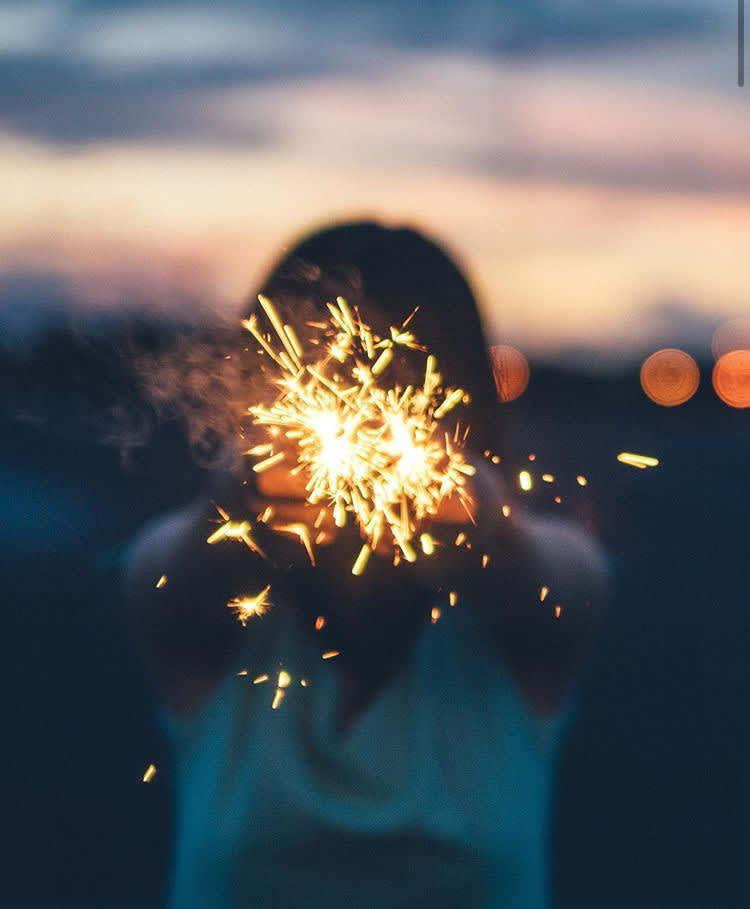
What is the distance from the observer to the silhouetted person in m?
1.30

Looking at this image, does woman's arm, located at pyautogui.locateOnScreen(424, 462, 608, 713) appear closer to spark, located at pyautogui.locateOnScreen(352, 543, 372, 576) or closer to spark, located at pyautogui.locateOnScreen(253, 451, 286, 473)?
spark, located at pyautogui.locateOnScreen(352, 543, 372, 576)

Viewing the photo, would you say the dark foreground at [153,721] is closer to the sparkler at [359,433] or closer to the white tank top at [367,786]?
the sparkler at [359,433]

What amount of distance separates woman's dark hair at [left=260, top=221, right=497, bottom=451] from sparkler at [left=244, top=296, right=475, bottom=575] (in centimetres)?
2

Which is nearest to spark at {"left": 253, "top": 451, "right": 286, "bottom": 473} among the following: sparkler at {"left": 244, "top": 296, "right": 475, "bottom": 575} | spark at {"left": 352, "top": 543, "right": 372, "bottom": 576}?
sparkler at {"left": 244, "top": 296, "right": 475, "bottom": 575}

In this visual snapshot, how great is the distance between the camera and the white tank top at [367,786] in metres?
1.29

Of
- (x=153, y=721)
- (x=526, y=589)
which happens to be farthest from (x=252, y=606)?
(x=153, y=721)

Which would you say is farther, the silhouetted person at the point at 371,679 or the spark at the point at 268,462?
the spark at the point at 268,462

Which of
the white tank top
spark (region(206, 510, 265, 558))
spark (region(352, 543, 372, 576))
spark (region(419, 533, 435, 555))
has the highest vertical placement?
spark (region(419, 533, 435, 555))

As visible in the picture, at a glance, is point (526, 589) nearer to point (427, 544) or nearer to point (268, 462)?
point (427, 544)

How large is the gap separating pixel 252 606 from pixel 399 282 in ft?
1.36

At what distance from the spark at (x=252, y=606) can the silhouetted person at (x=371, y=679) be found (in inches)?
0.5

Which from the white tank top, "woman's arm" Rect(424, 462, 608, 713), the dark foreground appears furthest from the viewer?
the dark foreground

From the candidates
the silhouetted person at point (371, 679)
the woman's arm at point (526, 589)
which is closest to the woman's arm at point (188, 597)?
the silhouetted person at point (371, 679)

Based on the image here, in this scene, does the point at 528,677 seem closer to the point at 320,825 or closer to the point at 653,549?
the point at 320,825
